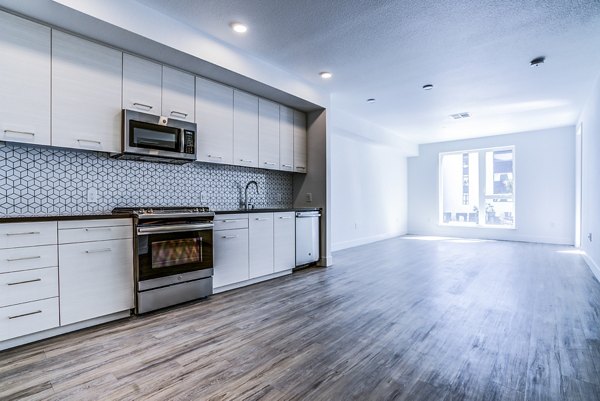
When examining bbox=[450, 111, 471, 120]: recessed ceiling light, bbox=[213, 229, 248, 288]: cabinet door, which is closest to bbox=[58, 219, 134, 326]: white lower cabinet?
bbox=[213, 229, 248, 288]: cabinet door

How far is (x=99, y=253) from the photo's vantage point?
98.9 inches

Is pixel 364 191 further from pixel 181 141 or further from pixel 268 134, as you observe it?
pixel 181 141

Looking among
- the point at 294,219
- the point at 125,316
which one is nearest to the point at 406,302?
the point at 294,219

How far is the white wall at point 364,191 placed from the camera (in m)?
6.30

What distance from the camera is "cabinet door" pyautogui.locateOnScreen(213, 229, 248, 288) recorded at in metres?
3.35

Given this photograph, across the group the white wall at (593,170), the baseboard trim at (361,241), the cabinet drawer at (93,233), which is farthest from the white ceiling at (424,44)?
the baseboard trim at (361,241)

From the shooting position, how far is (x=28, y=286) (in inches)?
85.2

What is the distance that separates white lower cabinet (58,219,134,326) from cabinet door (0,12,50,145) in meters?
0.75

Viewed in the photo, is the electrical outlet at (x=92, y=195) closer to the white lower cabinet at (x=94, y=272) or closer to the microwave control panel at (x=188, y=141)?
the white lower cabinet at (x=94, y=272)

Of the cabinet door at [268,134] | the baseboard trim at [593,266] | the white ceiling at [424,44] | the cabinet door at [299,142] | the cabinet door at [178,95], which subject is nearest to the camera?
the white ceiling at [424,44]

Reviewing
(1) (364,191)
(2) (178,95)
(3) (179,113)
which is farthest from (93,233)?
(1) (364,191)

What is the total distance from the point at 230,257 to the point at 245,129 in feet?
5.27

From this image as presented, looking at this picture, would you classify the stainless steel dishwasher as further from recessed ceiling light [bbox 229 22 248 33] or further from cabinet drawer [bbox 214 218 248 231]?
recessed ceiling light [bbox 229 22 248 33]

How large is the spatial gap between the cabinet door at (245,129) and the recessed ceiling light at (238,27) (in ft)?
2.93
